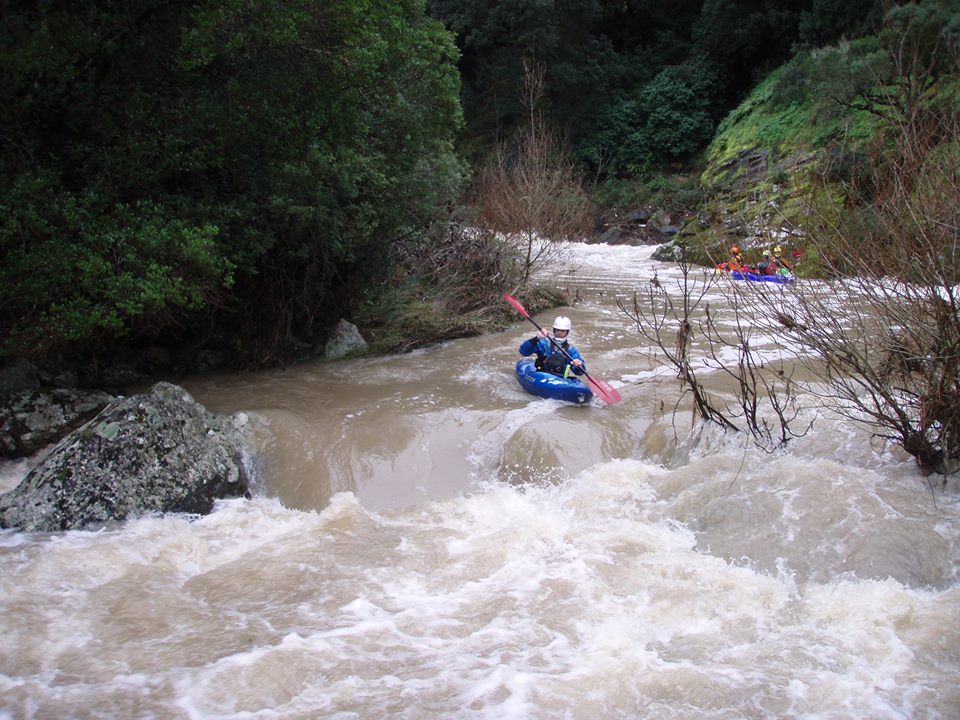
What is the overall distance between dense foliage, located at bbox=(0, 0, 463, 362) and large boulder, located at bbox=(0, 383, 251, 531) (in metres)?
0.98

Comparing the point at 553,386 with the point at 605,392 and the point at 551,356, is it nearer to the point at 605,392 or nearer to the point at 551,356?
the point at 605,392

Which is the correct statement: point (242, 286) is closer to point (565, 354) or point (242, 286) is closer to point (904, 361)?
point (565, 354)

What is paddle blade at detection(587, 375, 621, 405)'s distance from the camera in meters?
7.80

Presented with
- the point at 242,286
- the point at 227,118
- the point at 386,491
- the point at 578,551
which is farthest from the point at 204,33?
the point at 578,551

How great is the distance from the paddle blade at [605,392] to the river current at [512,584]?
37 cm

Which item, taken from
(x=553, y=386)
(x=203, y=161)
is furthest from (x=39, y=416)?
(x=553, y=386)

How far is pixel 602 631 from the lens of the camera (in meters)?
4.27

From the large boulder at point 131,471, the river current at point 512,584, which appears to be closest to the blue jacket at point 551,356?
the river current at point 512,584

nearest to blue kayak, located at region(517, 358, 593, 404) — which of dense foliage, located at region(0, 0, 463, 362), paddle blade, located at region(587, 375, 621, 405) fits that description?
paddle blade, located at region(587, 375, 621, 405)

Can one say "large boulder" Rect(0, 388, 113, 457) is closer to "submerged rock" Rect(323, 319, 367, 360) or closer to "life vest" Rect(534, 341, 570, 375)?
"submerged rock" Rect(323, 319, 367, 360)

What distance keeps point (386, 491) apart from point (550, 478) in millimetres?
1334

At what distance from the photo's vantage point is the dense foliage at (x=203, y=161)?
6551 millimetres

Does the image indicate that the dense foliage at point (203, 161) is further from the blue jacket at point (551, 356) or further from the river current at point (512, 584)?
the blue jacket at point (551, 356)

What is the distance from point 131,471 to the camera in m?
5.92
